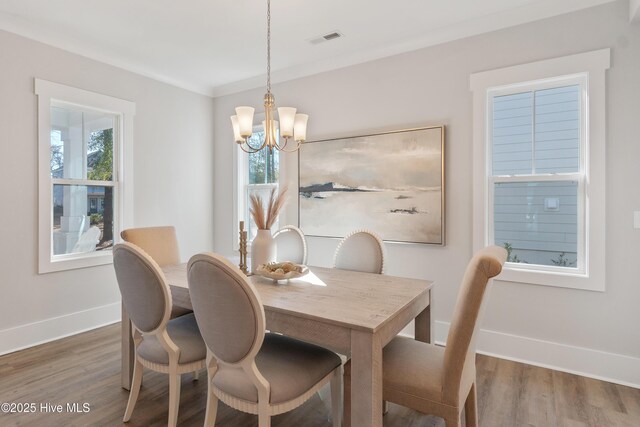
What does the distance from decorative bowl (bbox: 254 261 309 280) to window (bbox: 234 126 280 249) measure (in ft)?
6.96

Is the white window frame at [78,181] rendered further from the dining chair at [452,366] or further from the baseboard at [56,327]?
the dining chair at [452,366]

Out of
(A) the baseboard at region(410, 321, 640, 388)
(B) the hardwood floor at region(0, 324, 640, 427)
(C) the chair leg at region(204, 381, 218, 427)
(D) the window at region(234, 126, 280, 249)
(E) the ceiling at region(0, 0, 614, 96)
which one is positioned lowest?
(B) the hardwood floor at region(0, 324, 640, 427)

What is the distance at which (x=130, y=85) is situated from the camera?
391cm

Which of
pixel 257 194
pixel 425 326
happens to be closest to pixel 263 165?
pixel 257 194

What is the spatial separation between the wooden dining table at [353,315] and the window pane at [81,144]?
1890mm

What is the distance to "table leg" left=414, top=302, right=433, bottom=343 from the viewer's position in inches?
87.0

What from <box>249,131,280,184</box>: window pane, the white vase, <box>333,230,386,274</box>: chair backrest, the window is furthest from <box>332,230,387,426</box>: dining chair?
<box>249,131,280,184</box>: window pane

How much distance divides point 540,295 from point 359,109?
91.1 inches

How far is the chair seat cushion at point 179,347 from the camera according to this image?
1942 millimetres

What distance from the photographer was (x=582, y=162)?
2.71 metres

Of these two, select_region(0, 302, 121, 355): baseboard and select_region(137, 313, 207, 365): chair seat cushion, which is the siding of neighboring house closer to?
select_region(137, 313, 207, 365): chair seat cushion

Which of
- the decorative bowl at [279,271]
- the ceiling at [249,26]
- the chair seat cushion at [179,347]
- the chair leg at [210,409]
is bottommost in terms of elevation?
the chair leg at [210,409]

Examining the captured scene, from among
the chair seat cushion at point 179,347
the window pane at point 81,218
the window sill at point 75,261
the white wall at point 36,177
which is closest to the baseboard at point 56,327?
the white wall at point 36,177

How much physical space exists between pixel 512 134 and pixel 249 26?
7.83 feet
